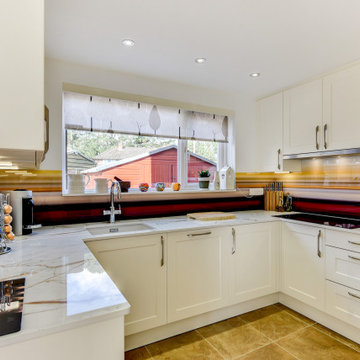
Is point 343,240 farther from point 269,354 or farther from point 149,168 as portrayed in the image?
point 149,168

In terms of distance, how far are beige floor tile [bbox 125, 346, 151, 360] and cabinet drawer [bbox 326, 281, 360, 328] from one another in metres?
1.53

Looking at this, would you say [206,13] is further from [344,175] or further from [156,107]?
[344,175]

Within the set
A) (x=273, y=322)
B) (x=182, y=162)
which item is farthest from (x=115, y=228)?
(x=273, y=322)

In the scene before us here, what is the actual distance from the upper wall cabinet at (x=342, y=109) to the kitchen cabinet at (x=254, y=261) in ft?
3.27

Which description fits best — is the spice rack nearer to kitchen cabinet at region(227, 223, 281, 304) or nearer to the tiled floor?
the tiled floor

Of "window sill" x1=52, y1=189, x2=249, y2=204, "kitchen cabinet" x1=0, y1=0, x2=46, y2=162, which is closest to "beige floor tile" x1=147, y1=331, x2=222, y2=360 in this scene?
"window sill" x1=52, y1=189, x2=249, y2=204

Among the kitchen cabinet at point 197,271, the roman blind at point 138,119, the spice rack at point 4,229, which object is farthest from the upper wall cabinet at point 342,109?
the spice rack at point 4,229

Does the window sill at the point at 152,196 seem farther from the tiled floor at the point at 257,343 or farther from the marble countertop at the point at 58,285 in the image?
the tiled floor at the point at 257,343

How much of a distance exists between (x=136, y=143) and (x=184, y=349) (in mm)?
1933

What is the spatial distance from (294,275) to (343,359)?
740 mm

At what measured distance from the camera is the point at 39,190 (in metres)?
2.20

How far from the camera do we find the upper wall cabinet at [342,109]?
2.24m

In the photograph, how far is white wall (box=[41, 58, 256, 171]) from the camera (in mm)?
2258

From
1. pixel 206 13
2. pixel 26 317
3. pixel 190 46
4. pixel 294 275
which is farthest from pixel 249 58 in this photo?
pixel 26 317
